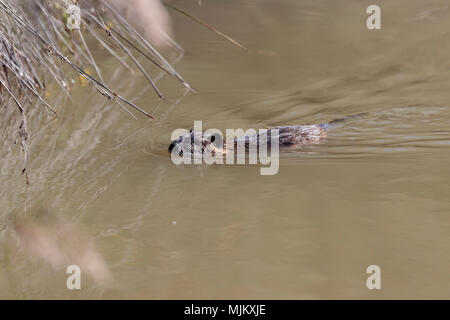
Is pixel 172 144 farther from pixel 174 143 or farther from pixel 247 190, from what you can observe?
pixel 247 190

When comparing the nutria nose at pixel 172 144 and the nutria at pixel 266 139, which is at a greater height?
the nutria at pixel 266 139

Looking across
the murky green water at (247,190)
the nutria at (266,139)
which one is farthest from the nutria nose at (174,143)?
the murky green water at (247,190)

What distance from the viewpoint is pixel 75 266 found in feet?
11.1

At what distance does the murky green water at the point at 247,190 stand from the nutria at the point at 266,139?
140mm

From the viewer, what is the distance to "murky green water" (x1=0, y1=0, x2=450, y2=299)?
10.6ft

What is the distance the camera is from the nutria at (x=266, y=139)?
4.93 meters

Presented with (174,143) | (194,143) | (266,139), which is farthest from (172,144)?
(266,139)

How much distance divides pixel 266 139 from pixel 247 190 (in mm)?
1079

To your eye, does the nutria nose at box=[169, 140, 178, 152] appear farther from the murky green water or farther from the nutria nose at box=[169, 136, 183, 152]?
the murky green water

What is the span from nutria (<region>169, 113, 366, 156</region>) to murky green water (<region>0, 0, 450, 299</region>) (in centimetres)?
14

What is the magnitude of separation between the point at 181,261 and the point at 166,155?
1.65 metres

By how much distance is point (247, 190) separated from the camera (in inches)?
167

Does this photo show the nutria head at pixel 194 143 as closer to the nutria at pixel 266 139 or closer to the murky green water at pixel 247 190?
the nutria at pixel 266 139

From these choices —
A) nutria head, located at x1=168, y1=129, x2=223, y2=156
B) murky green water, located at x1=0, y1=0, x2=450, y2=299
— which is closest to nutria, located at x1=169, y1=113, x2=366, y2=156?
nutria head, located at x1=168, y1=129, x2=223, y2=156
